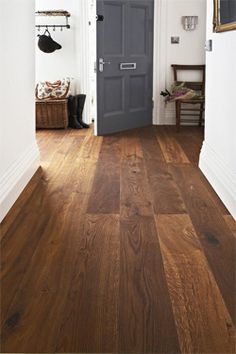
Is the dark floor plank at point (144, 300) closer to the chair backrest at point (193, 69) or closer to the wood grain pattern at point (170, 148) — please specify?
the wood grain pattern at point (170, 148)

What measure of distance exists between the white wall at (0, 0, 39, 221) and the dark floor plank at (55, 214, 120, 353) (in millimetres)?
729

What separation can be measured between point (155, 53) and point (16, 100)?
3929 millimetres

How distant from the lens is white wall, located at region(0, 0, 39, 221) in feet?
10.7

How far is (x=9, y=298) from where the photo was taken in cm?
215

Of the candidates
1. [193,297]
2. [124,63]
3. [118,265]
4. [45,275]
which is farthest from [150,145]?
[193,297]

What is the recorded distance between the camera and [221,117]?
376 centimetres

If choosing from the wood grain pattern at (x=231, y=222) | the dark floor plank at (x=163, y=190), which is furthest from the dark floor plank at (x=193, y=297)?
the dark floor plank at (x=163, y=190)

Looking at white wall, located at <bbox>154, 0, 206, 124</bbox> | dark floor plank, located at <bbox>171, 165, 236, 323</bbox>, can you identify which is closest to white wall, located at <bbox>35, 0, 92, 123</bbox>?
white wall, located at <bbox>154, 0, 206, 124</bbox>

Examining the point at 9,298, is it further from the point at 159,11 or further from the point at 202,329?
the point at 159,11

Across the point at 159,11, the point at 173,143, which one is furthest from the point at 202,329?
the point at 159,11

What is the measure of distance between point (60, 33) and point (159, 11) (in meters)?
1.46

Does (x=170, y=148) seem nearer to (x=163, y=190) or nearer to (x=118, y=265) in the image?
(x=163, y=190)

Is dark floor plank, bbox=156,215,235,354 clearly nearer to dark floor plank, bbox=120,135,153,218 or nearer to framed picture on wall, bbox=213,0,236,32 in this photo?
dark floor plank, bbox=120,135,153,218

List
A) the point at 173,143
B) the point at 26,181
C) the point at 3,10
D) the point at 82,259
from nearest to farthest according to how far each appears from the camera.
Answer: the point at 82,259, the point at 3,10, the point at 26,181, the point at 173,143
